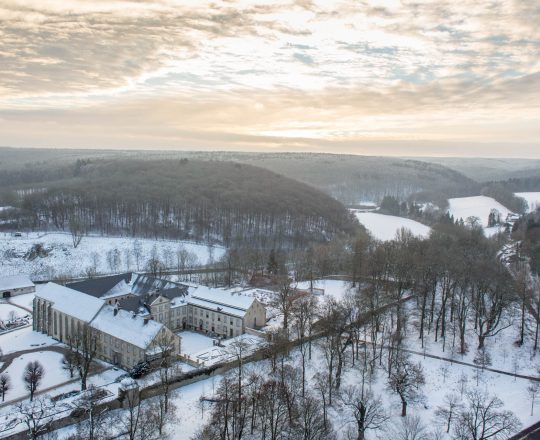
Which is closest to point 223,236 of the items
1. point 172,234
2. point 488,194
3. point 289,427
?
point 172,234

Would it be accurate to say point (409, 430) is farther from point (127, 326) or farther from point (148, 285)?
point (148, 285)

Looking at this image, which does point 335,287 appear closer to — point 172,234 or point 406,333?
point 406,333

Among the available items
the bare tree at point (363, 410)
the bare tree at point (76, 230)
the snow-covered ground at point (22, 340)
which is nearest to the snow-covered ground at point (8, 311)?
the snow-covered ground at point (22, 340)

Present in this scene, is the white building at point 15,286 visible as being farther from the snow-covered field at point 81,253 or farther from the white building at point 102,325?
the white building at point 102,325

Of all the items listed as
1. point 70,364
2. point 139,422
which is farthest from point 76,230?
point 139,422

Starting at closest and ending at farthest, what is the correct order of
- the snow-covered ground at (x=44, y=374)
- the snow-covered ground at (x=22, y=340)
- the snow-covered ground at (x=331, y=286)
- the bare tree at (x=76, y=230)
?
the snow-covered ground at (x=44, y=374)
the snow-covered ground at (x=22, y=340)
the snow-covered ground at (x=331, y=286)
the bare tree at (x=76, y=230)

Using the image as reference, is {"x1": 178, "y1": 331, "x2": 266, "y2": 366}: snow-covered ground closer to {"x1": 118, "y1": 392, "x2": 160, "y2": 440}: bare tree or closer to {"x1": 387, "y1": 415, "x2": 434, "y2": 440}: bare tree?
{"x1": 118, "y1": 392, "x2": 160, "y2": 440}: bare tree

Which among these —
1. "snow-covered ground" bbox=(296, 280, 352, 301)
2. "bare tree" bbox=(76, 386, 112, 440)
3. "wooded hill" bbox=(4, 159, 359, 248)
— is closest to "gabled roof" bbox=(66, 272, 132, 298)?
"bare tree" bbox=(76, 386, 112, 440)
